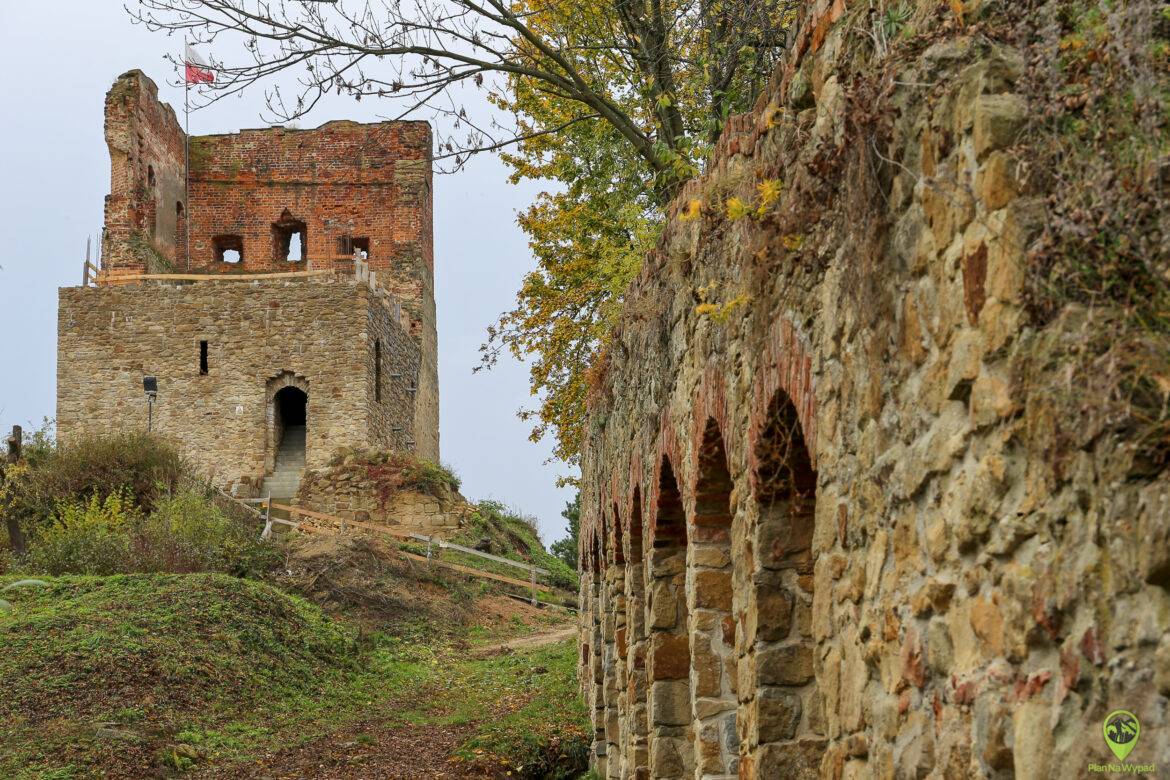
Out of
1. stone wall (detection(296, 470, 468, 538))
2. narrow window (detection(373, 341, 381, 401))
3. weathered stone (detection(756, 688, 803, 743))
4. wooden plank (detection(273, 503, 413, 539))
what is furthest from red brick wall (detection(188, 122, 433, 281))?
weathered stone (detection(756, 688, 803, 743))

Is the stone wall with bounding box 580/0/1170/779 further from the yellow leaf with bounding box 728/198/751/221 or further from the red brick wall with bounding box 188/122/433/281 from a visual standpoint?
the red brick wall with bounding box 188/122/433/281

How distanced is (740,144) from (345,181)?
35160mm

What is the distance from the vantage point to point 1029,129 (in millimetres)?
2891

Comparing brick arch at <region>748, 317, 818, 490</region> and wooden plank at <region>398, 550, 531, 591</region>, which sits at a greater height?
brick arch at <region>748, 317, 818, 490</region>

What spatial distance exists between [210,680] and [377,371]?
1817 cm

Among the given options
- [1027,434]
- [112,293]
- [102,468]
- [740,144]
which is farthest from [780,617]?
[112,293]

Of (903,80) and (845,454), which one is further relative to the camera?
(845,454)

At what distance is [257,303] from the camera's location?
31750mm

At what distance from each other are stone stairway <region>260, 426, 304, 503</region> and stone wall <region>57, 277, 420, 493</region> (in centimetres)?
32

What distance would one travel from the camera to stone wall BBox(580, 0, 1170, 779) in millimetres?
2514

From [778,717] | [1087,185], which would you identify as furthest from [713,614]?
[1087,185]

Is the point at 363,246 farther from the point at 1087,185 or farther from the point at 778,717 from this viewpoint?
the point at 1087,185

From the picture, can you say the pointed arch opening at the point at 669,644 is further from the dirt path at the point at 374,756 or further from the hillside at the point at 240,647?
the hillside at the point at 240,647

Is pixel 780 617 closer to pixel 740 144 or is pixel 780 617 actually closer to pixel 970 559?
pixel 740 144
